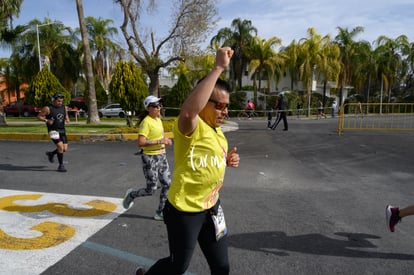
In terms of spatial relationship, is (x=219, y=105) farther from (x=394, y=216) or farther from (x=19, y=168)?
(x=19, y=168)

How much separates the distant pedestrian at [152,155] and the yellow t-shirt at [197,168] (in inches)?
84.8

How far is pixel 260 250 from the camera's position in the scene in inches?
137

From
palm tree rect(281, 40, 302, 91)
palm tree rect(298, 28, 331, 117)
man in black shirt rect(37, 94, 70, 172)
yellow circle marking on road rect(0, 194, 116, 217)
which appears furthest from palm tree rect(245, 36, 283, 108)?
yellow circle marking on road rect(0, 194, 116, 217)

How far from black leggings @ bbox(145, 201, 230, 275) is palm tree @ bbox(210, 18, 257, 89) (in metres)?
35.0

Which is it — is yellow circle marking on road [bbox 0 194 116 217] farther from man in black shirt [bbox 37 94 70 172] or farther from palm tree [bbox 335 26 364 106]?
palm tree [bbox 335 26 364 106]

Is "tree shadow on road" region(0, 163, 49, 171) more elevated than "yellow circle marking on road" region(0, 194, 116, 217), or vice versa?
"tree shadow on road" region(0, 163, 49, 171)

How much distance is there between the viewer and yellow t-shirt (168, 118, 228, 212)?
2135 mm

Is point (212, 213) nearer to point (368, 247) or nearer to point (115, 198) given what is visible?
point (368, 247)

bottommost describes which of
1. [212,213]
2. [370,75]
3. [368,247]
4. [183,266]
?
[368,247]

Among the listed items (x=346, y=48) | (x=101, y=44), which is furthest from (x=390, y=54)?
(x=101, y=44)

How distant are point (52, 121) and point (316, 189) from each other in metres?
5.45

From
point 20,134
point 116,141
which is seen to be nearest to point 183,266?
point 116,141

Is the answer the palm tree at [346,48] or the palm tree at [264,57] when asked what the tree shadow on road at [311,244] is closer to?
the palm tree at [264,57]

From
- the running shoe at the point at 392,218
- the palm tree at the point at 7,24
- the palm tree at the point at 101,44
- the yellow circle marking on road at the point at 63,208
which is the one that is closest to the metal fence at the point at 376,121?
the running shoe at the point at 392,218
